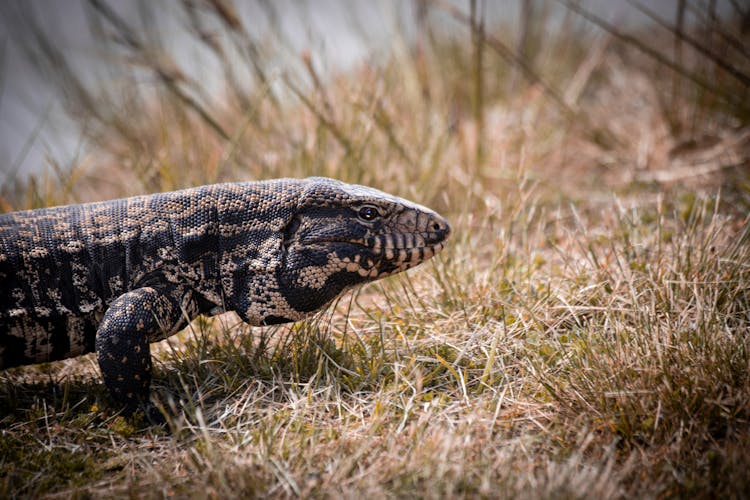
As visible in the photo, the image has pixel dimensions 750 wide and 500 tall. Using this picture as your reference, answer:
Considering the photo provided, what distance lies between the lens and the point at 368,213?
3418 mm

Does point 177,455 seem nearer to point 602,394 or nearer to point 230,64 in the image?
point 602,394

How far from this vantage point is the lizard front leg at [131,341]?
10.2 ft

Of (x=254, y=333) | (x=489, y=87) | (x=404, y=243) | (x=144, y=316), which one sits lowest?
(x=254, y=333)

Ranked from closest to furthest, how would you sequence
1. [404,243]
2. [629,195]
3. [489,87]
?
[404,243] → [629,195] → [489,87]

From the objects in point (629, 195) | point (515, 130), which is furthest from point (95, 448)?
point (515, 130)

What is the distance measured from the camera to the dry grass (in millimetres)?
2682

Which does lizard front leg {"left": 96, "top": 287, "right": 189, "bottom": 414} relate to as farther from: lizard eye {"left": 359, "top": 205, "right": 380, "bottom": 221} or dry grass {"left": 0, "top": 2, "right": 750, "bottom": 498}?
lizard eye {"left": 359, "top": 205, "right": 380, "bottom": 221}

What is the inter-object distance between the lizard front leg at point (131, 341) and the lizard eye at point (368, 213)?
1.19m

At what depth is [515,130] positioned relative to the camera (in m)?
6.87

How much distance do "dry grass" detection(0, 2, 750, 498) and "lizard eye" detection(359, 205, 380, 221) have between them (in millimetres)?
785

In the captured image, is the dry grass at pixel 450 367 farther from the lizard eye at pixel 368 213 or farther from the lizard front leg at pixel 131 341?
the lizard eye at pixel 368 213

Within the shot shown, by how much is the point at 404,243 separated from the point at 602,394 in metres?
1.29

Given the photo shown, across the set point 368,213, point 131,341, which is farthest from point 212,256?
point 368,213

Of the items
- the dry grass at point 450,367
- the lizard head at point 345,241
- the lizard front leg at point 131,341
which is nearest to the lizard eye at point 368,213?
the lizard head at point 345,241
